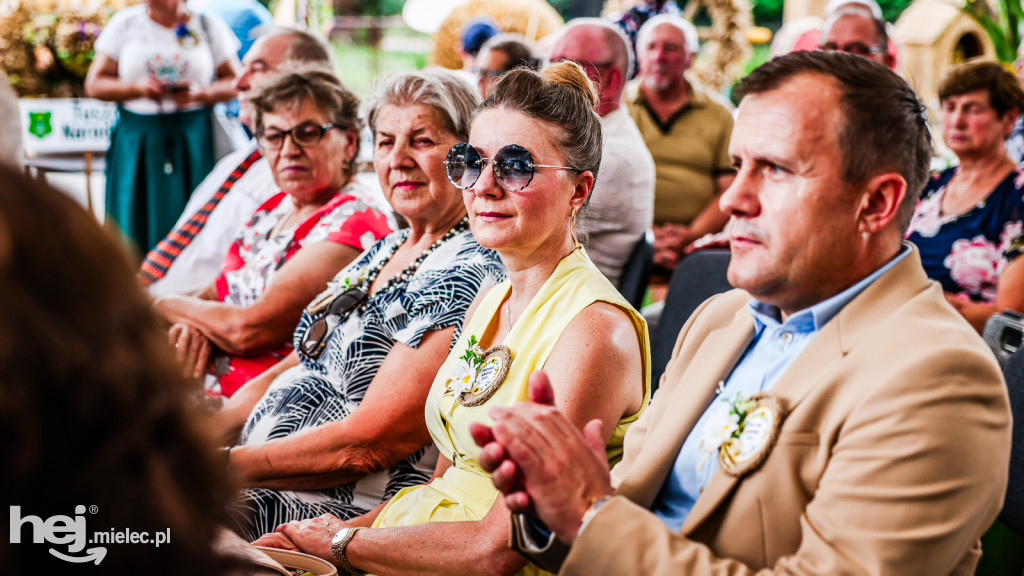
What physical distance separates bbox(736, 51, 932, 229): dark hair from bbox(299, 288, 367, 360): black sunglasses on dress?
4.68 feet

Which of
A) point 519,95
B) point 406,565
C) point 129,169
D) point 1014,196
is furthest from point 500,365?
point 129,169

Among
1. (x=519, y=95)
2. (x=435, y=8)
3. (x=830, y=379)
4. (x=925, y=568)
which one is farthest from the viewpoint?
(x=435, y=8)

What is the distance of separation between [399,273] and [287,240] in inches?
30.6

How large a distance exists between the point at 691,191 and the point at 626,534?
3.68 m

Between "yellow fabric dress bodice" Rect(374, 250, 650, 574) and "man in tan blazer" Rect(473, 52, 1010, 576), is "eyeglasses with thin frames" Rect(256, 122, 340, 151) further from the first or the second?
"man in tan blazer" Rect(473, 52, 1010, 576)

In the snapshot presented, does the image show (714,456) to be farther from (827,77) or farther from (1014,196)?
(1014,196)

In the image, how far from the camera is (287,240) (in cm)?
311

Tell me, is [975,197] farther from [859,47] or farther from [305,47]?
[305,47]

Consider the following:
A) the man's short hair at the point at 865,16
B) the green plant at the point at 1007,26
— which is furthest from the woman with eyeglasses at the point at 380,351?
the green plant at the point at 1007,26

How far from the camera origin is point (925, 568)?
3.84 feet

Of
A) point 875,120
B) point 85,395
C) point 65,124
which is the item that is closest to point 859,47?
point 875,120

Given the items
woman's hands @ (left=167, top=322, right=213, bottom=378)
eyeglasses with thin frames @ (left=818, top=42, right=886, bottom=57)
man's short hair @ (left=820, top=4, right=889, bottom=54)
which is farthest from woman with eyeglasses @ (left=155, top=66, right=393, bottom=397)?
man's short hair @ (left=820, top=4, right=889, bottom=54)

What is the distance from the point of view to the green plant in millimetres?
5527

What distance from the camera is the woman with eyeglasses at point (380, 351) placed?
7.25ft
